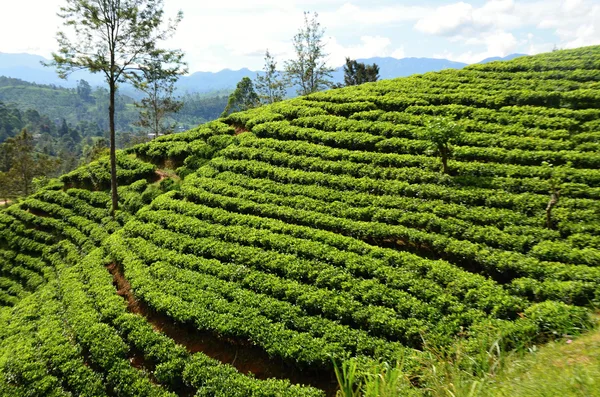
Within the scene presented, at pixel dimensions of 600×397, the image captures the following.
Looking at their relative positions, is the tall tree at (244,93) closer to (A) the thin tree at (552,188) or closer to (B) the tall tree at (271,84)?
(B) the tall tree at (271,84)

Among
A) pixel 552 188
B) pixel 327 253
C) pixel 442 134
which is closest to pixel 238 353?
pixel 327 253

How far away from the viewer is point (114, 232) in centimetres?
1658

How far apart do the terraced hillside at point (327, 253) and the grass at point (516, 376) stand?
3.19ft

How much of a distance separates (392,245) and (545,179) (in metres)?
5.60

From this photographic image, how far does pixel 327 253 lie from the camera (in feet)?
35.4

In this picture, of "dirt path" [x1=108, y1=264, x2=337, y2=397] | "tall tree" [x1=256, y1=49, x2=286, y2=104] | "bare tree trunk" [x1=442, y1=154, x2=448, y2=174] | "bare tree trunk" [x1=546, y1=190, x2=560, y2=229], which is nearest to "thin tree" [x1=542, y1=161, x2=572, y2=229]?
"bare tree trunk" [x1=546, y1=190, x2=560, y2=229]

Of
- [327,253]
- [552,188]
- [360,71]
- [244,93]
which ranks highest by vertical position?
[360,71]

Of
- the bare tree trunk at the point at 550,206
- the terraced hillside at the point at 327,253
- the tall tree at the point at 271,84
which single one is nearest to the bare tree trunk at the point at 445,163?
the terraced hillside at the point at 327,253

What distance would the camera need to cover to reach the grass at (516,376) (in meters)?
4.35

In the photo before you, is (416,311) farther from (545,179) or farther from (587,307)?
(545,179)

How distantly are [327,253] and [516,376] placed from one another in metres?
6.22

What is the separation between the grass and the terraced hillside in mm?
973

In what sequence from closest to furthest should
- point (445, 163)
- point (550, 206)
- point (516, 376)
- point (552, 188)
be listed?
point (516, 376)
point (550, 206)
point (552, 188)
point (445, 163)

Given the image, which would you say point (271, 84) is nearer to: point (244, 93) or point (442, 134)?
point (244, 93)
